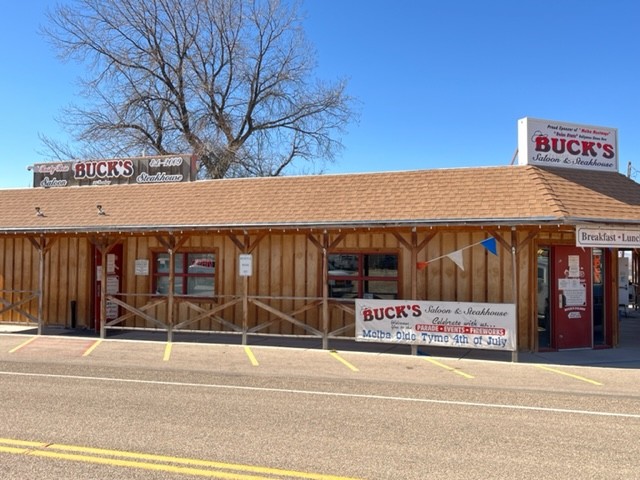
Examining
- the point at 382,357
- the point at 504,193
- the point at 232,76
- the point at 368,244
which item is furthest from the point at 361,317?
the point at 232,76

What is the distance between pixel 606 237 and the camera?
1092 centimetres

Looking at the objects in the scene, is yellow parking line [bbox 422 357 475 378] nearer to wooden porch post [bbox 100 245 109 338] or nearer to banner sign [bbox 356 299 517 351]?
banner sign [bbox 356 299 517 351]

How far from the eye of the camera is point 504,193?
12094 millimetres

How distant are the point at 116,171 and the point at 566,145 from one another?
13935 mm

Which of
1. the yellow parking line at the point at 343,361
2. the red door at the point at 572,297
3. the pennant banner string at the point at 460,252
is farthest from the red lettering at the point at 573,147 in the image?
the yellow parking line at the point at 343,361

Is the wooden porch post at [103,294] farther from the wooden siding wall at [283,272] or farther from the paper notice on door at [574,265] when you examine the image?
the paper notice on door at [574,265]

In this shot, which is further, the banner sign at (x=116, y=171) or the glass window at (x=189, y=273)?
the banner sign at (x=116, y=171)

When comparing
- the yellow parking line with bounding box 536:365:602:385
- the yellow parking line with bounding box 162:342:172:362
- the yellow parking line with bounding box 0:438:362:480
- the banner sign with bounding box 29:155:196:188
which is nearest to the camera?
the yellow parking line with bounding box 0:438:362:480

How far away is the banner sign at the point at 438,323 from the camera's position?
10.9m

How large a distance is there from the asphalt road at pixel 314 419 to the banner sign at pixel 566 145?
5.51 metres

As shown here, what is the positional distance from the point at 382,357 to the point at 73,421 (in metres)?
6.74

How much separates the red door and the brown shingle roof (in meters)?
1.47

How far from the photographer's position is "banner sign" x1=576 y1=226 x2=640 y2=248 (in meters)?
10.8

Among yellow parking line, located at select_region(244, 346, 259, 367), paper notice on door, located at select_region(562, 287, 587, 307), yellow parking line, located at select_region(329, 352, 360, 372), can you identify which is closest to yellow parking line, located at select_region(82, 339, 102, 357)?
yellow parking line, located at select_region(244, 346, 259, 367)
